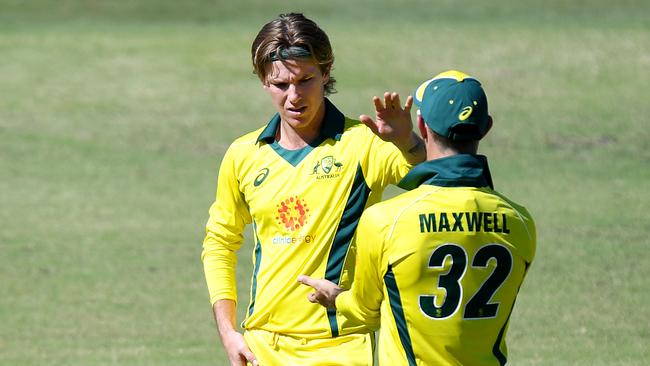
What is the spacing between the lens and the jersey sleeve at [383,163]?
5.16m

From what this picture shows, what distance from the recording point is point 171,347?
10.7 meters

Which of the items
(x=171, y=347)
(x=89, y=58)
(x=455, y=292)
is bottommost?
(x=89, y=58)

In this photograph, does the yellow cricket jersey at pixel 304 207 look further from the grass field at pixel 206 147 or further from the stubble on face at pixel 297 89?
the grass field at pixel 206 147

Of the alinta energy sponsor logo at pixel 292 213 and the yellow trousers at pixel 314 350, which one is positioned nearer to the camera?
the yellow trousers at pixel 314 350

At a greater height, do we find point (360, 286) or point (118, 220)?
point (360, 286)

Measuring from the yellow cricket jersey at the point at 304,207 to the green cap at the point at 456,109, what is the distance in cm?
74

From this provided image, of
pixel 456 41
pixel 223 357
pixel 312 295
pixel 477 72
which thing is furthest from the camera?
pixel 456 41

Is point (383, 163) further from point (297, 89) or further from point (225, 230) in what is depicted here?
point (225, 230)

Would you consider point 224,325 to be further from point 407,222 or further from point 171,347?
point 171,347

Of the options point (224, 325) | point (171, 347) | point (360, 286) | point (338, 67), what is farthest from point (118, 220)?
point (360, 286)

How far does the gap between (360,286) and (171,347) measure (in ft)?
21.4

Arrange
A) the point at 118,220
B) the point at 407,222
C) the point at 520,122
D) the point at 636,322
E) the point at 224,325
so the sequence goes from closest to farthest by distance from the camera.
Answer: the point at 407,222, the point at 224,325, the point at 636,322, the point at 118,220, the point at 520,122

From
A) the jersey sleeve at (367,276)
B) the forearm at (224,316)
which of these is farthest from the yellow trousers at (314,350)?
the jersey sleeve at (367,276)

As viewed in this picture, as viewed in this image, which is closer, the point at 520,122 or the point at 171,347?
the point at 171,347
